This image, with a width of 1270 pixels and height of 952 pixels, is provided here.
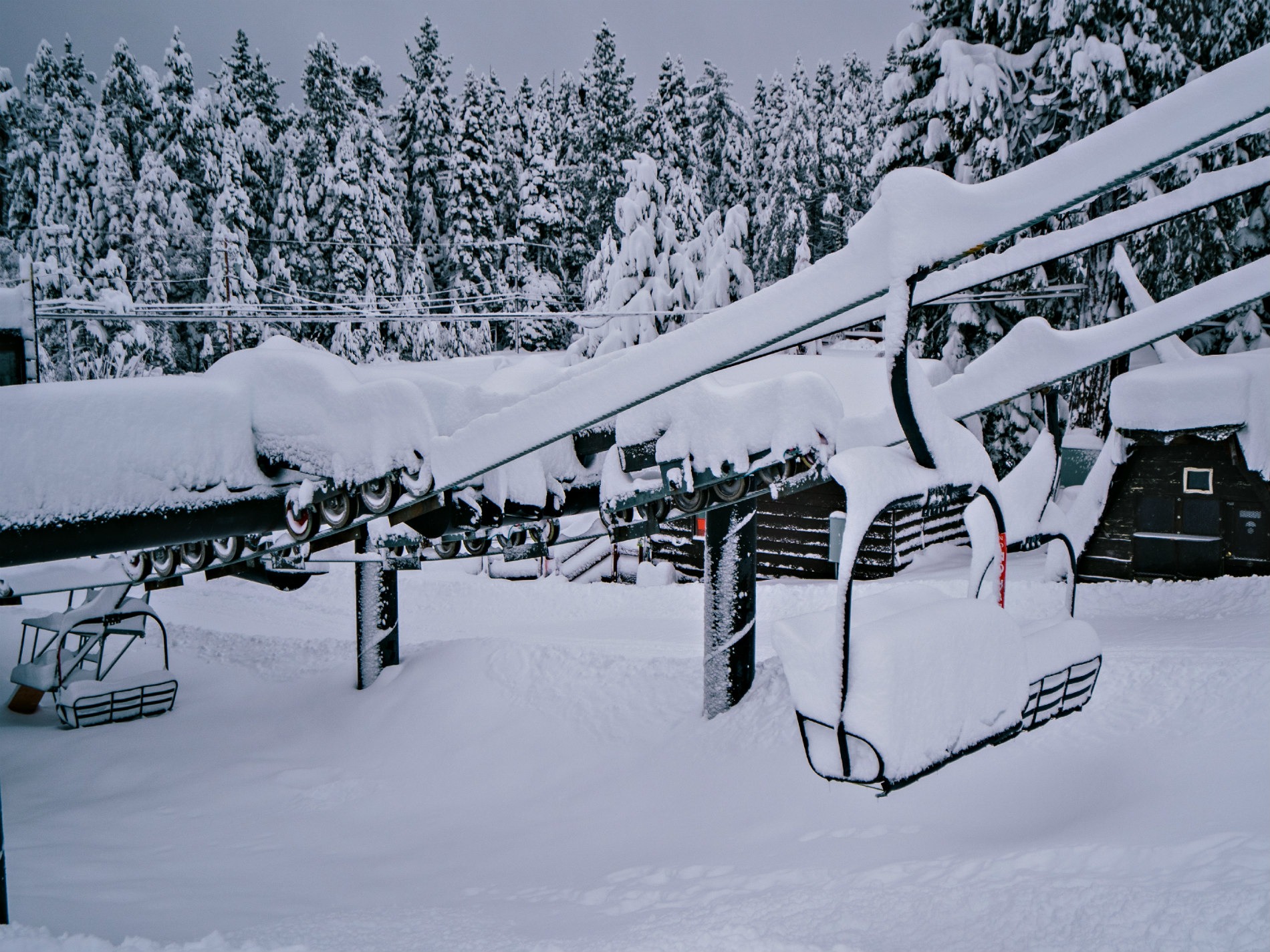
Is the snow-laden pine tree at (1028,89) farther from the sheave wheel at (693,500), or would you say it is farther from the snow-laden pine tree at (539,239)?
the snow-laden pine tree at (539,239)

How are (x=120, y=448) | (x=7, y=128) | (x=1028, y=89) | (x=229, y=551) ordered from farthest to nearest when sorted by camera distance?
1. (x=7, y=128)
2. (x=1028, y=89)
3. (x=229, y=551)
4. (x=120, y=448)

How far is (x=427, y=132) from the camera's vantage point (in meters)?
40.3

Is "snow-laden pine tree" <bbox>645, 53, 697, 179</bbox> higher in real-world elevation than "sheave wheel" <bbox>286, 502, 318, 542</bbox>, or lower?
higher

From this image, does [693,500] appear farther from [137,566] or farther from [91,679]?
[91,679]

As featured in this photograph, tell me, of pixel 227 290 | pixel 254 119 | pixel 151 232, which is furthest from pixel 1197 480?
pixel 254 119

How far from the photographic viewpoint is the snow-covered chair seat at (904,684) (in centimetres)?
283

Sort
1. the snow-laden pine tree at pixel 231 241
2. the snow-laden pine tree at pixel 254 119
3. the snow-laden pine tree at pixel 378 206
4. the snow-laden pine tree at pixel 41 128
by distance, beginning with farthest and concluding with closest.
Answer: the snow-laden pine tree at pixel 254 119, the snow-laden pine tree at pixel 378 206, the snow-laden pine tree at pixel 41 128, the snow-laden pine tree at pixel 231 241

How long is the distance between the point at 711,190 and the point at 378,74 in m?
17.7

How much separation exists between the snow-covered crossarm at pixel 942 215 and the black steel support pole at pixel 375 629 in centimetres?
959

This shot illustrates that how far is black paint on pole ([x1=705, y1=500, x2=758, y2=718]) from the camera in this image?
29.3 ft

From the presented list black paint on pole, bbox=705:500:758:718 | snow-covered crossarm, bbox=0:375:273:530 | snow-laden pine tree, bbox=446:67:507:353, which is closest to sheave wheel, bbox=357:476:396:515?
snow-covered crossarm, bbox=0:375:273:530

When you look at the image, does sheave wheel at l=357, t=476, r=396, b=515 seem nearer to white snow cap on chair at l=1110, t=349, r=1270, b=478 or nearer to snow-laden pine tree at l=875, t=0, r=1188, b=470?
white snow cap on chair at l=1110, t=349, r=1270, b=478

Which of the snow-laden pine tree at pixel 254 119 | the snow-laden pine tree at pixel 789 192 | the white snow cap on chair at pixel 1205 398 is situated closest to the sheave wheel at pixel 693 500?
the white snow cap on chair at pixel 1205 398

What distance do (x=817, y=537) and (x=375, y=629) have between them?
9773mm
